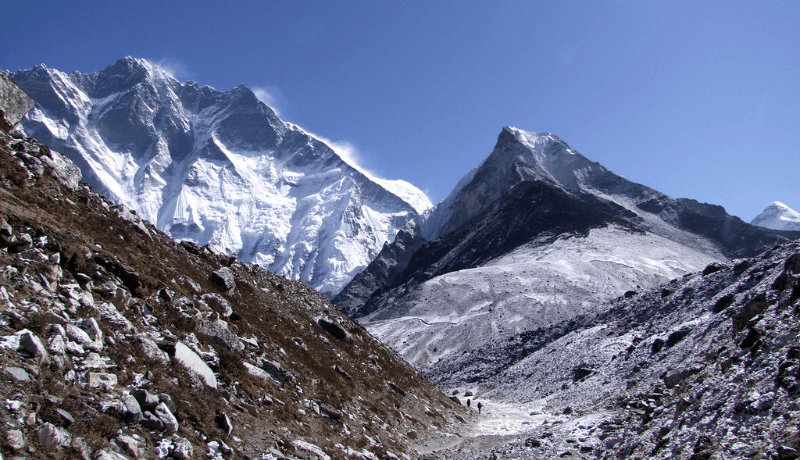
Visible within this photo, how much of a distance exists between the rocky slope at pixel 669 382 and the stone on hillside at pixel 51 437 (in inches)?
473

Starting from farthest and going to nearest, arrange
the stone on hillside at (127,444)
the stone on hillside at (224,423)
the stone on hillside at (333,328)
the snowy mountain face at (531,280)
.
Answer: the snowy mountain face at (531,280) → the stone on hillside at (333,328) → the stone on hillside at (224,423) → the stone on hillside at (127,444)

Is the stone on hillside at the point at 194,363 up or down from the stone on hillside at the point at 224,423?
up

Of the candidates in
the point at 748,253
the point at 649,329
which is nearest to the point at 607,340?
the point at 649,329

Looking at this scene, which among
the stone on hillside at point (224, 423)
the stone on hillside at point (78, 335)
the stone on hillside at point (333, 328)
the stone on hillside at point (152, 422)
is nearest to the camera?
the stone on hillside at point (152, 422)

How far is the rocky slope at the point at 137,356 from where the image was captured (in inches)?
318

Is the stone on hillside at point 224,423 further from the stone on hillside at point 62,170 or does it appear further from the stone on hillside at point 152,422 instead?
the stone on hillside at point 62,170

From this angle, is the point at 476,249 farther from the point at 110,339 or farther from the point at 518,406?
the point at 110,339

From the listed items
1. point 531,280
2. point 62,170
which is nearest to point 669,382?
point 62,170

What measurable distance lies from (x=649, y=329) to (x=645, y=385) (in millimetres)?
22282

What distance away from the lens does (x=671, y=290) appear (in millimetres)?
55250

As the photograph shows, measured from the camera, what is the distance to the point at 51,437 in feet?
23.3

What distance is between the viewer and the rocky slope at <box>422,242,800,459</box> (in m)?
9.84

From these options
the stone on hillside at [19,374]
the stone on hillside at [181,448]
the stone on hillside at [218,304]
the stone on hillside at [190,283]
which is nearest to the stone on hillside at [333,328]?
the stone on hillside at [218,304]

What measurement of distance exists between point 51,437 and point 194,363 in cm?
488
